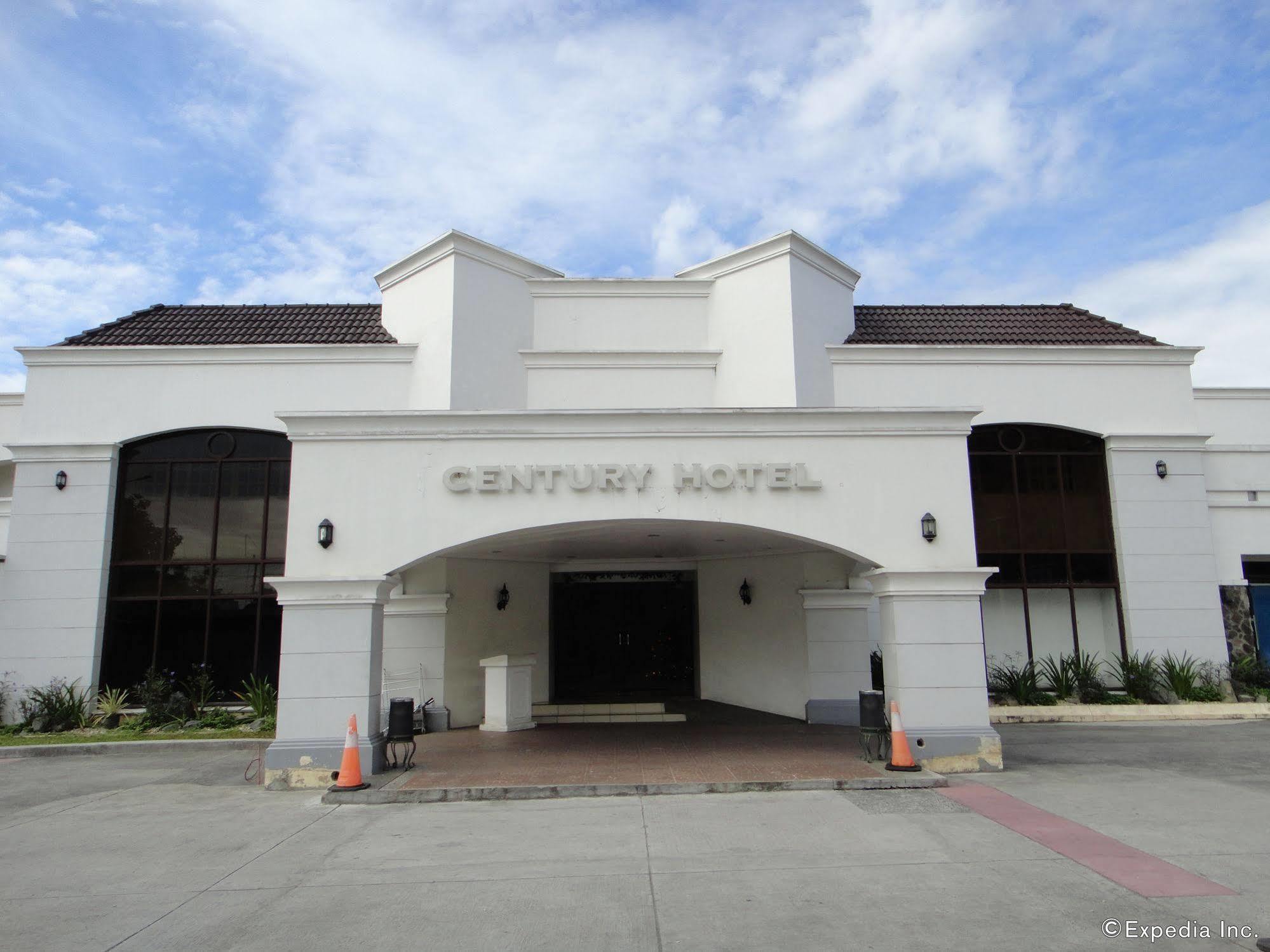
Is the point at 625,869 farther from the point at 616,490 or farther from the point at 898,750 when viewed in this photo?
the point at 616,490

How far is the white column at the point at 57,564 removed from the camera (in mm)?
15492

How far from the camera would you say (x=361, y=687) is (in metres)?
10.7

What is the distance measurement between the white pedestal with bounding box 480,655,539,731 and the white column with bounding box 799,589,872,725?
502 centimetres

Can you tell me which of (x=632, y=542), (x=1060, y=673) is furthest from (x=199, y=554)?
(x=1060, y=673)

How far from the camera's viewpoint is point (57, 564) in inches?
625

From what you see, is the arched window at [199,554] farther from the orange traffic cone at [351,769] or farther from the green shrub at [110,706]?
the orange traffic cone at [351,769]

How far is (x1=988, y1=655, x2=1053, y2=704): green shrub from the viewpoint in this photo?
16297 mm

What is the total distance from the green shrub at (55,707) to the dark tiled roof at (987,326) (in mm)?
16064

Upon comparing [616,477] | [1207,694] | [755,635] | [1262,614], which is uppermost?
[616,477]

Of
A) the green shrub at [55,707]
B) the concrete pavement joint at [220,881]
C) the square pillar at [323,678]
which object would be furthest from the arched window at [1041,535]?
the green shrub at [55,707]

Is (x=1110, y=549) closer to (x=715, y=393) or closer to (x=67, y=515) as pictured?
(x=715, y=393)

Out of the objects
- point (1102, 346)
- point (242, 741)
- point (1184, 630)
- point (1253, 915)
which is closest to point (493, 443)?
point (242, 741)

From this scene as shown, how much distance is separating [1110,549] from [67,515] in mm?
20309

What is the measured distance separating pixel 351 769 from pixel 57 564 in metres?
9.67
